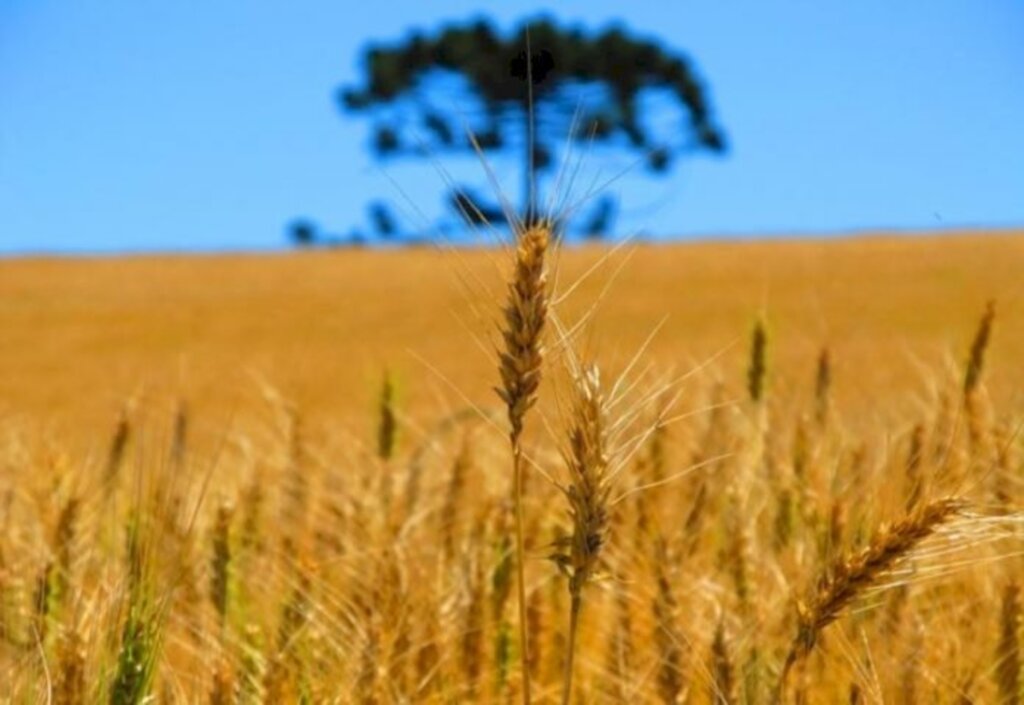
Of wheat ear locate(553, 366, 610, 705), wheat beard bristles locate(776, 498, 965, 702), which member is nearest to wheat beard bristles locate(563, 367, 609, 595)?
wheat ear locate(553, 366, 610, 705)

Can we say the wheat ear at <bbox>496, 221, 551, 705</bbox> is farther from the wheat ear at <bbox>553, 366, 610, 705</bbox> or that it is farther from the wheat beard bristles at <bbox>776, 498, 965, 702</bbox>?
the wheat beard bristles at <bbox>776, 498, 965, 702</bbox>

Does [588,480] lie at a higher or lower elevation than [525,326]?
lower

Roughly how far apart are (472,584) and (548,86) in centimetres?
3697

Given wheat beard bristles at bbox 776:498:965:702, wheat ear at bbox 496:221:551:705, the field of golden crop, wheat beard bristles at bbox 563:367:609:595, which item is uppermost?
wheat ear at bbox 496:221:551:705

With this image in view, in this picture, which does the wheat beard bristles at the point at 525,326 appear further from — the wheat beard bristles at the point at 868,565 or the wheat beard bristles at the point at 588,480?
the wheat beard bristles at the point at 868,565

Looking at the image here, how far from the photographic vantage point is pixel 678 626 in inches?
72.9

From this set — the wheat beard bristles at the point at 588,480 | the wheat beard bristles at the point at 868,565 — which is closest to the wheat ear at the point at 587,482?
the wheat beard bristles at the point at 588,480

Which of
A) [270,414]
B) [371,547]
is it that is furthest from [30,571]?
[270,414]

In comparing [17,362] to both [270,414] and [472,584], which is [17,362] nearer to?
[270,414]

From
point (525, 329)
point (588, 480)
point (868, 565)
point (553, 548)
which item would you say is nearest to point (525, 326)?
point (525, 329)

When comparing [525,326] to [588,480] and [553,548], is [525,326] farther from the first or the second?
[553,548]

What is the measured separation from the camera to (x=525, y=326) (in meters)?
1.34

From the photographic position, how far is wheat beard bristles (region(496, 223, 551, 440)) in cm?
133

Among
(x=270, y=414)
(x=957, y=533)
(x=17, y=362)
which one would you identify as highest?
(x=957, y=533)
